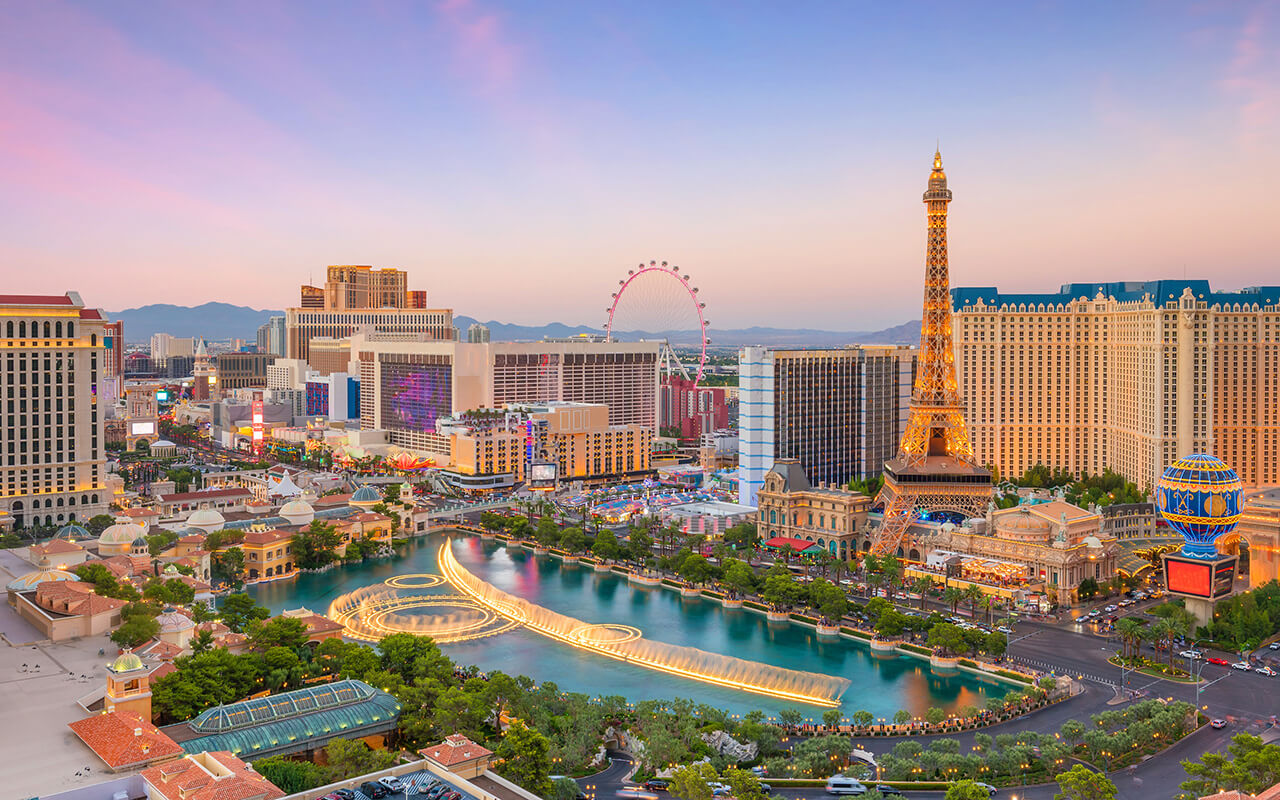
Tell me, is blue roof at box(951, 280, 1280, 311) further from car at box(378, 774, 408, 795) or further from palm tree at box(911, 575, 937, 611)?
car at box(378, 774, 408, 795)

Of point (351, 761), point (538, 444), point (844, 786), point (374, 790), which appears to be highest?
point (538, 444)

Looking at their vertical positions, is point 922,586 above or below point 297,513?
below

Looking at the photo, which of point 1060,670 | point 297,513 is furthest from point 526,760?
point 297,513

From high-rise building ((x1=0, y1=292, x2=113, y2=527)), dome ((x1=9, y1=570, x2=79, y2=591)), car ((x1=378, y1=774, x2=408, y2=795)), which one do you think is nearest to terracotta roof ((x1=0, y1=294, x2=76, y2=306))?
high-rise building ((x1=0, y1=292, x2=113, y2=527))

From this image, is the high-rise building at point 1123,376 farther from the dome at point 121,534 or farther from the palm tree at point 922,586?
the dome at point 121,534

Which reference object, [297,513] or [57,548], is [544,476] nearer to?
[297,513]

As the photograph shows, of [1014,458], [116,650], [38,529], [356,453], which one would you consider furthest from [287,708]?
[356,453]
